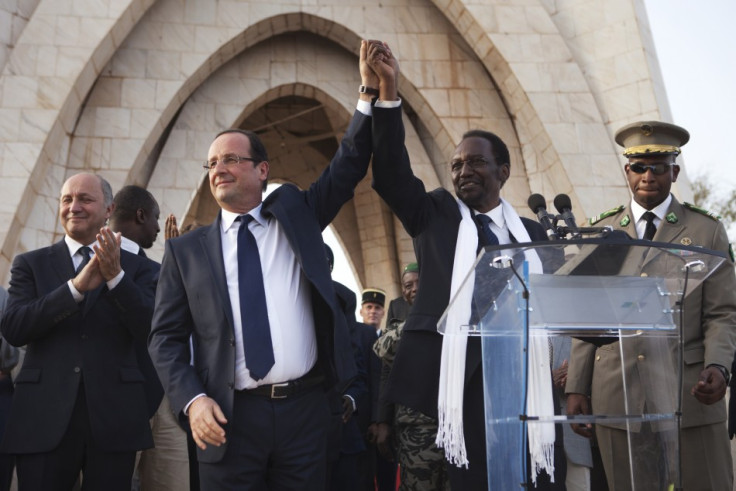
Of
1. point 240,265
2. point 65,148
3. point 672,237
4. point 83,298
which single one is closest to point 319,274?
point 240,265

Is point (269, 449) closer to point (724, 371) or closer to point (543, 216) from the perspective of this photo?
point (543, 216)

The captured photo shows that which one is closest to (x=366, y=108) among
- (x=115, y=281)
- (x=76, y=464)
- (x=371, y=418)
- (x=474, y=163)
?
(x=474, y=163)

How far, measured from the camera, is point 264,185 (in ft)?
10.6

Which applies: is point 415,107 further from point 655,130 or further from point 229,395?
point 229,395

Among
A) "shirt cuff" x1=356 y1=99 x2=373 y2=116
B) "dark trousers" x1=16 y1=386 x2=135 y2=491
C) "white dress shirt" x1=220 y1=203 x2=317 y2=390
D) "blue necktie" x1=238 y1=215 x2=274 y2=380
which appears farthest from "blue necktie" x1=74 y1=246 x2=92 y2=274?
"shirt cuff" x1=356 y1=99 x2=373 y2=116

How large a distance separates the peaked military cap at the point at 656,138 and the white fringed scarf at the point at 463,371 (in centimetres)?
91

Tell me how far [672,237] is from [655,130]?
1.80 ft

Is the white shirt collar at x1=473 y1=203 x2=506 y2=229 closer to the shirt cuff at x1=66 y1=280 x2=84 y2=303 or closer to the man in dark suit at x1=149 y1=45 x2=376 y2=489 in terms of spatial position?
the man in dark suit at x1=149 y1=45 x2=376 y2=489

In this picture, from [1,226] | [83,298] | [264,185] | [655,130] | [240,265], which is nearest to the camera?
[240,265]

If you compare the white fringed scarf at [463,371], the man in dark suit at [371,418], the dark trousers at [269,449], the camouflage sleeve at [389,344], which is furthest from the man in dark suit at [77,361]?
the man in dark suit at [371,418]

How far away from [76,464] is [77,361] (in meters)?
0.46

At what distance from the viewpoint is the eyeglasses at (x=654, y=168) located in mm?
3859

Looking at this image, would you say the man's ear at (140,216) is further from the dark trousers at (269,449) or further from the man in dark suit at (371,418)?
the dark trousers at (269,449)

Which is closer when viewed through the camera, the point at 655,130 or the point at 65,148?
the point at 655,130
